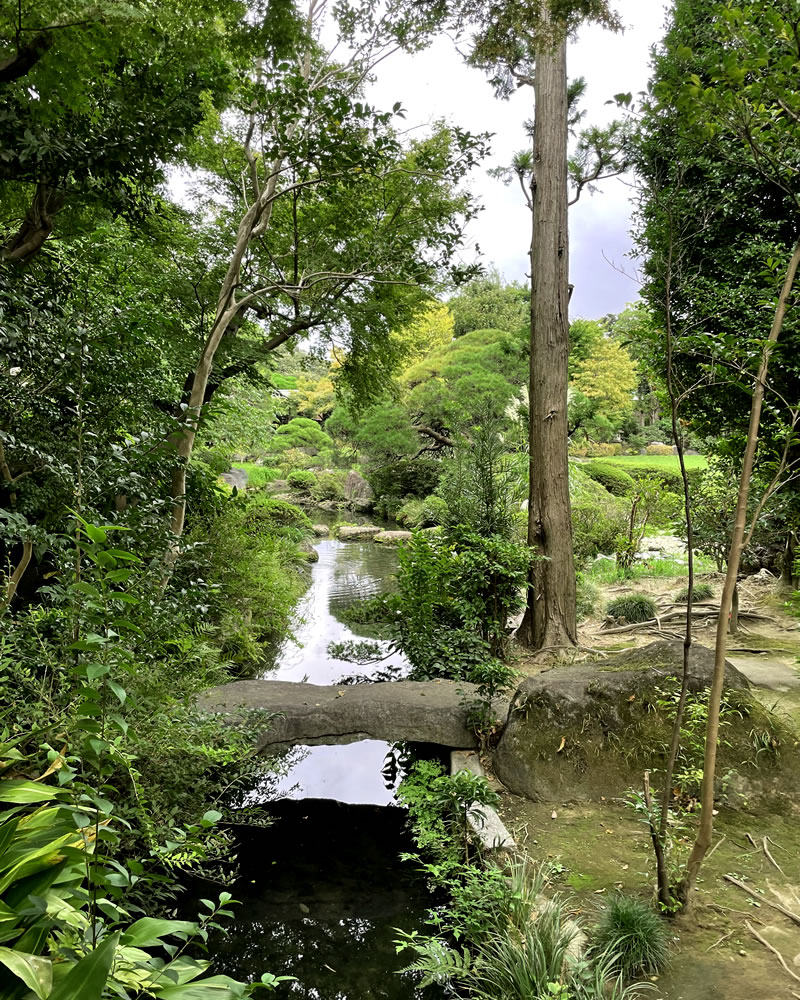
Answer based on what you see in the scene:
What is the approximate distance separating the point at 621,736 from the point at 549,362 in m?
3.57

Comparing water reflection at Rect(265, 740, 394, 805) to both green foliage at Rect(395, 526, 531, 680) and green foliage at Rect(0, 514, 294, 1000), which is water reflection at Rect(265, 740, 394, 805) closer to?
green foliage at Rect(395, 526, 531, 680)

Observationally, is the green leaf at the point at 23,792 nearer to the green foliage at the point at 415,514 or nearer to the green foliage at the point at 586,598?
the green foliage at the point at 586,598

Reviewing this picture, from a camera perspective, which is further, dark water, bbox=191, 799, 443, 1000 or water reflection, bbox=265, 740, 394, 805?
water reflection, bbox=265, 740, 394, 805

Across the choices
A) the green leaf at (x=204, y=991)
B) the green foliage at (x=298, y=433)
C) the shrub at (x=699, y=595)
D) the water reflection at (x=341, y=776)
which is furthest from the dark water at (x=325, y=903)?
the green foliage at (x=298, y=433)

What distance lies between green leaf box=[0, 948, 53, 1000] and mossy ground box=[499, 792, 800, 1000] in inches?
71.1

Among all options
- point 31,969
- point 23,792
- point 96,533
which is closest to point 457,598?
point 23,792

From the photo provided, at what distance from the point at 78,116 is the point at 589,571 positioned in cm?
834

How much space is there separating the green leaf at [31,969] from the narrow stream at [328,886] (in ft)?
4.43

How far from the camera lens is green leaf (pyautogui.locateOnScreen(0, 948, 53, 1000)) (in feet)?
3.75

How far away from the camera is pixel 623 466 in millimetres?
16500

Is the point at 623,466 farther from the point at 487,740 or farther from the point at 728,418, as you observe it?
the point at 487,740

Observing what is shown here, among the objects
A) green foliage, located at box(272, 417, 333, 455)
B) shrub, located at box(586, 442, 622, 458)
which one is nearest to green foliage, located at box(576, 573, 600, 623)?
green foliage, located at box(272, 417, 333, 455)

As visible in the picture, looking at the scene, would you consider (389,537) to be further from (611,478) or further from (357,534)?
(611,478)

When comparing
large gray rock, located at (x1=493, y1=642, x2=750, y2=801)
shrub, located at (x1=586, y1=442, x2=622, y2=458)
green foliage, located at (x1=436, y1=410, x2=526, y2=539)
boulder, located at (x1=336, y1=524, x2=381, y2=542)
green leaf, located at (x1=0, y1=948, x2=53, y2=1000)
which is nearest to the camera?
green leaf, located at (x1=0, y1=948, x2=53, y2=1000)
